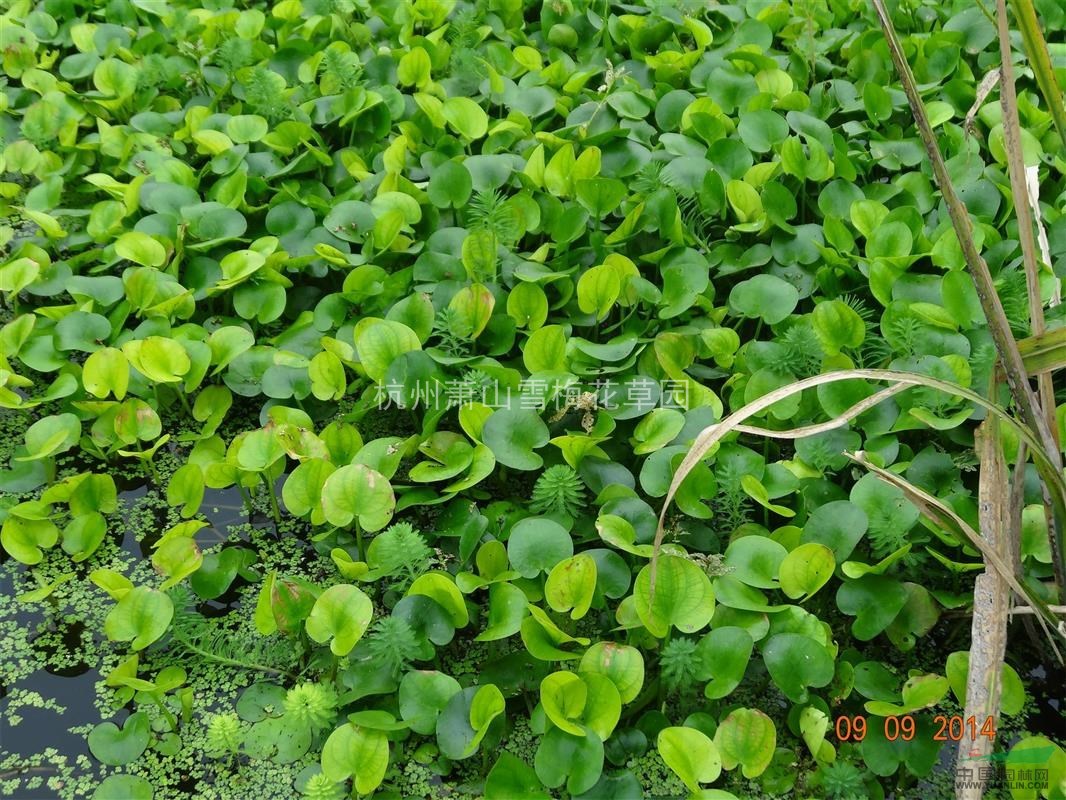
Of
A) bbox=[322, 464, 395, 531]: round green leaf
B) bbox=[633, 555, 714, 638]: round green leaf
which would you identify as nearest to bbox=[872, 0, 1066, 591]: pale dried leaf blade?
bbox=[633, 555, 714, 638]: round green leaf

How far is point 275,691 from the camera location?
1.25m

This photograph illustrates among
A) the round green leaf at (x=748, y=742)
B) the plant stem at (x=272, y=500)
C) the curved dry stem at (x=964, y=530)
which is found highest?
the curved dry stem at (x=964, y=530)

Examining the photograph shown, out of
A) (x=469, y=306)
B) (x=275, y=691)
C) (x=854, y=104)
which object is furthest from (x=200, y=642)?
(x=854, y=104)

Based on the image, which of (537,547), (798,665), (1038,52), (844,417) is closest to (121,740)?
(537,547)

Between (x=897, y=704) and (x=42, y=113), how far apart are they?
193cm

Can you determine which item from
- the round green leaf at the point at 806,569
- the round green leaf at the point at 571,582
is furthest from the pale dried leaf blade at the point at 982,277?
the round green leaf at the point at 571,582

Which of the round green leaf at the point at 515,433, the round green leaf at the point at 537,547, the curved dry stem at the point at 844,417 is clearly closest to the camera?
the curved dry stem at the point at 844,417

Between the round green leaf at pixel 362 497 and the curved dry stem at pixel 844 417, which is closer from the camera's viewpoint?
the curved dry stem at pixel 844 417

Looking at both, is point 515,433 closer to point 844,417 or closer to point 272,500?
point 272,500

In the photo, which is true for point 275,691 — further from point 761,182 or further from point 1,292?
point 761,182

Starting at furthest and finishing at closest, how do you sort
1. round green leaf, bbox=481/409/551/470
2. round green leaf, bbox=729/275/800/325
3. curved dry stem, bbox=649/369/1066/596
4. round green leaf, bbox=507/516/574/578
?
round green leaf, bbox=729/275/800/325, round green leaf, bbox=481/409/551/470, round green leaf, bbox=507/516/574/578, curved dry stem, bbox=649/369/1066/596

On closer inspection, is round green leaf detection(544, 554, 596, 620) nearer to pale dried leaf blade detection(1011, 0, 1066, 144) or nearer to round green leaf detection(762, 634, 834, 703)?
round green leaf detection(762, 634, 834, 703)

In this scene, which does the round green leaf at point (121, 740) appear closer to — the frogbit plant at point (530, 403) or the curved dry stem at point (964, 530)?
the frogbit plant at point (530, 403)

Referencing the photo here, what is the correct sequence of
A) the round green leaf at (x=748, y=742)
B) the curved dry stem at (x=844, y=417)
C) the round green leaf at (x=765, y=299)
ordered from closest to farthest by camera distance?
the curved dry stem at (x=844, y=417) → the round green leaf at (x=748, y=742) → the round green leaf at (x=765, y=299)
